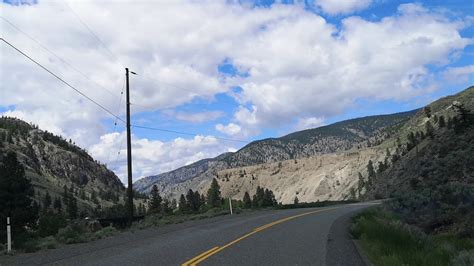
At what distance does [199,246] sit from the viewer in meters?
12.7

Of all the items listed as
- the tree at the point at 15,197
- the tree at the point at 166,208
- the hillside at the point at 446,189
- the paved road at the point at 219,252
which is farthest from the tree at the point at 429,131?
the paved road at the point at 219,252

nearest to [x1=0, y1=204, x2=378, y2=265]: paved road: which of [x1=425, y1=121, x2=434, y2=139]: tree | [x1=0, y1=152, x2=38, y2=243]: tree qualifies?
[x1=0, y1=152, x2=38, y2=243]: tree

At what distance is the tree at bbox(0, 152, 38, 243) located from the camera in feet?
168

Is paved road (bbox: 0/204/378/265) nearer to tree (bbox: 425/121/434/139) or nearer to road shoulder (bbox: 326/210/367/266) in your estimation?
road shoulder (bbox: 326/210/367/266)

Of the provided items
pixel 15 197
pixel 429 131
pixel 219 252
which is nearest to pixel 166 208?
pixel 15 197

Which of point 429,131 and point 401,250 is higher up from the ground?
point 429,131

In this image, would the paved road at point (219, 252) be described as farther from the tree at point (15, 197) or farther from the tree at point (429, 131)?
the tree at point (429, 131)

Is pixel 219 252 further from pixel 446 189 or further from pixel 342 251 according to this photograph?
pixel 446 189

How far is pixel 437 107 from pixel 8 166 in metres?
167

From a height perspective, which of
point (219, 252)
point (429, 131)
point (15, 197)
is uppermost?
point (429, 131)

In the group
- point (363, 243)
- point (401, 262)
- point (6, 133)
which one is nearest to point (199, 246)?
Result: point (363, 243)

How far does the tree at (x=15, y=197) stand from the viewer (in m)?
51.2

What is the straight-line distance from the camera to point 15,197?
5344cm

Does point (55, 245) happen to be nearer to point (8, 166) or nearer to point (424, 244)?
point (424, 244)
